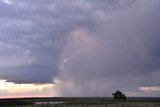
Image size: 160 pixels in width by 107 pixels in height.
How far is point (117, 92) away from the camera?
479 ft
